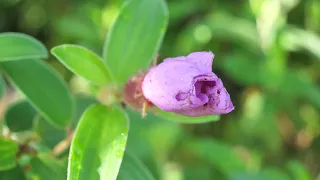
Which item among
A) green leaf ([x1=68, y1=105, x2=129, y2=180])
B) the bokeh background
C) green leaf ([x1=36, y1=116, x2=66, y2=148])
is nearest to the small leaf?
green leaf ([x1=36, y1=116, x2=66, y2=148])

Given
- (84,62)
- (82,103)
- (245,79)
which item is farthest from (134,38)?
(245,79)

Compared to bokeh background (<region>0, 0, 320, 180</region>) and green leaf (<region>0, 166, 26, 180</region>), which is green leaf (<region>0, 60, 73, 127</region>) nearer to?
green leaf (<region>0, 166, 26, 180</region>)

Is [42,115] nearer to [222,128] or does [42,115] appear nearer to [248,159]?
[248,159]

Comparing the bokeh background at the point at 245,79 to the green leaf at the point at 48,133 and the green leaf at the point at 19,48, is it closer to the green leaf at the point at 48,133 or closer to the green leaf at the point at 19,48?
the green leaf at the point at 48,133

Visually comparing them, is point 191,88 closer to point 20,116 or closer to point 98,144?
point 98,144

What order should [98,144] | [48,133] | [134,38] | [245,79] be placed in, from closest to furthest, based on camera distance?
[98,144], [134,38], [48,133], [245,79]

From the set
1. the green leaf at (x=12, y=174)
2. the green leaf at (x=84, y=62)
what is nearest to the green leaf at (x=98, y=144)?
the green leaf at (x=84, y=62)
